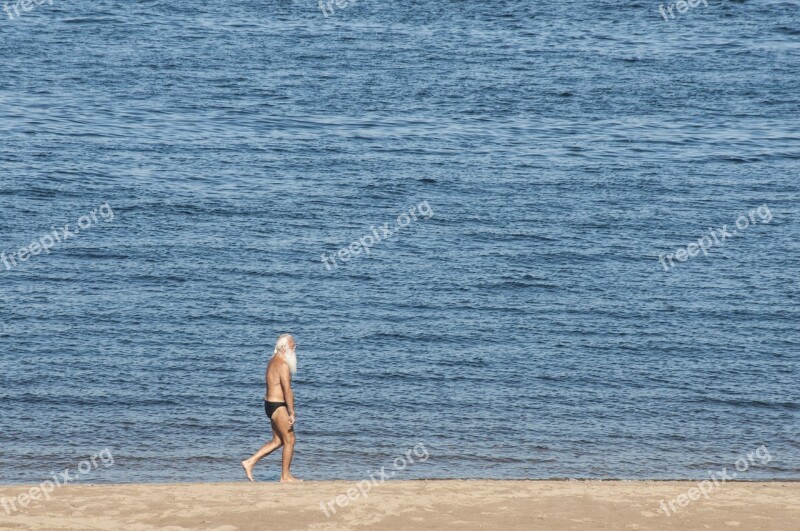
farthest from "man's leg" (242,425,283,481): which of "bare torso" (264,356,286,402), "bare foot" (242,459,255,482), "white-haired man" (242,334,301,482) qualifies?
"bare torso" (264,356,286,402)

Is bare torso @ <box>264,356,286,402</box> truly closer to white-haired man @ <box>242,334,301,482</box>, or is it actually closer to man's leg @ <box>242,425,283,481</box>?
white-haired man @ <box>242,334,301,482</box>

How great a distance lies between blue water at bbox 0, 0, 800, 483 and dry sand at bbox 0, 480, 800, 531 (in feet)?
9.28

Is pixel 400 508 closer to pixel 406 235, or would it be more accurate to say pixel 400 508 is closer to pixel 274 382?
pixel 274 382

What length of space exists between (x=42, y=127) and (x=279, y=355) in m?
26.1

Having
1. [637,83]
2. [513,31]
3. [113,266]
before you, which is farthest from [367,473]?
[513,31]

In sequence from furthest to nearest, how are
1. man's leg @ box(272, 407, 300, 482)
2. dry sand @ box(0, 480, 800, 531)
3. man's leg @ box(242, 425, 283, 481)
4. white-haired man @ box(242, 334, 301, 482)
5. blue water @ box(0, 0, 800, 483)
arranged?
blue water @ box(0, 0, 800, 483), man's leg @ box(242, 425, 283, 481), man's leg @ box(272, 407, 300, 482), white-haired man @ box(242, 334, 301, 482), dry sand @ box(0, 480, 800, 531)

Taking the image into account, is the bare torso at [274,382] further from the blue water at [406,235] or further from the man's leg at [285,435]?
the blue water at [406,235]

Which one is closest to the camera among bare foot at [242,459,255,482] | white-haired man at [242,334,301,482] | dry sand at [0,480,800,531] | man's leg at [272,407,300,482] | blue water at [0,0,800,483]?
dry sand at [0,480,800,531]

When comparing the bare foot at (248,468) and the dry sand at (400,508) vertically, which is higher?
the dry sand at (400,508)

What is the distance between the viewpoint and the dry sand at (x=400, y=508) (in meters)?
15.3

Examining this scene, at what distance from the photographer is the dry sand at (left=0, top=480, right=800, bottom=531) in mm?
15312

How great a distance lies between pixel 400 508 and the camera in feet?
52.3

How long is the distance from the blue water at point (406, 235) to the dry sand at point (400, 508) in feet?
9.28

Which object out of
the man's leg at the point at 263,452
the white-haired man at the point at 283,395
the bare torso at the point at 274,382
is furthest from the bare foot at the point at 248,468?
the bare torso at the point at 274,382
